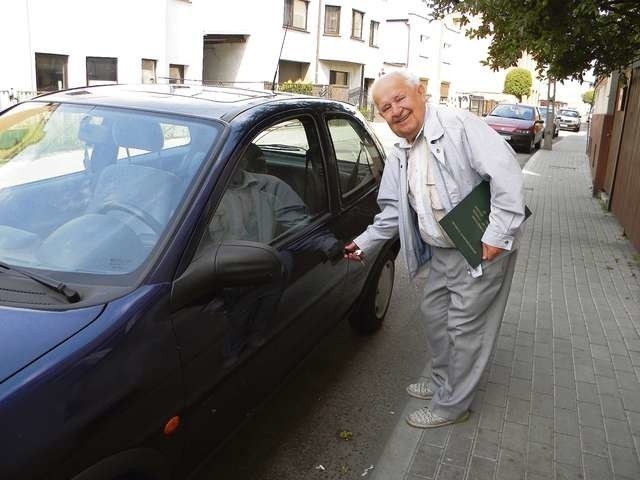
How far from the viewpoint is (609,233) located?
8.14 metres

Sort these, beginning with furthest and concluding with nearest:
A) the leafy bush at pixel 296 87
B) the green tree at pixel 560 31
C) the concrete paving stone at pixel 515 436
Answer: the leafy bush at pixel 296 87
the green tree at pixel 560 31
the concrete paving stone at pixel 515 436

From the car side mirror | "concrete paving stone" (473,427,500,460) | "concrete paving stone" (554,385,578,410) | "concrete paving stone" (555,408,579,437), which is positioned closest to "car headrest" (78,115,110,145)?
the car side mirror

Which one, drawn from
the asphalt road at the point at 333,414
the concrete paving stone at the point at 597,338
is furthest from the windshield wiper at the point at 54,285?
the concrete paving stone at the point at 597,338

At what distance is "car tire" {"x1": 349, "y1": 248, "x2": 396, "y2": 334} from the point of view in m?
4.21

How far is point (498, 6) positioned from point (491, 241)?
13.7 feet

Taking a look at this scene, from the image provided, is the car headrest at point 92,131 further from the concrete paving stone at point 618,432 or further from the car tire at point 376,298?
the concrete paving stone at point 618,432

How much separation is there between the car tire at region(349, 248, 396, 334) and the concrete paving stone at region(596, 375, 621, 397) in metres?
1.54

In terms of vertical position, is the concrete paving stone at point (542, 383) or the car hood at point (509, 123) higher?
the car hood at point (509, 123)

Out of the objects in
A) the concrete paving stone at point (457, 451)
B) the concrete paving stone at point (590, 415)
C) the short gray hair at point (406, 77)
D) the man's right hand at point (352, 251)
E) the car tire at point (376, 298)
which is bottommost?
the concrete paving stone at point (457, 451)

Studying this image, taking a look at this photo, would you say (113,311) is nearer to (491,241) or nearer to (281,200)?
(281,200)

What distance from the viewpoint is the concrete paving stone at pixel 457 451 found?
115 inches

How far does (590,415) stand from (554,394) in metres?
0.27

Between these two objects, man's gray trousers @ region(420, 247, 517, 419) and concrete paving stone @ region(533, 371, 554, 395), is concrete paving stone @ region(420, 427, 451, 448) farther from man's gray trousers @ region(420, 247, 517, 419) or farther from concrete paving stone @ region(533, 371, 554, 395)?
concrete paving stone @ region(533, 371, 554, 395)

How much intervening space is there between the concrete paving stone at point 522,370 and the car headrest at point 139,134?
8.56 ft
